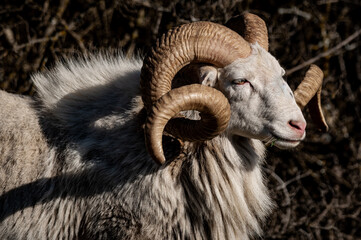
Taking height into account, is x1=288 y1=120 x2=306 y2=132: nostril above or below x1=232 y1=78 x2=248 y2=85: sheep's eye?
below

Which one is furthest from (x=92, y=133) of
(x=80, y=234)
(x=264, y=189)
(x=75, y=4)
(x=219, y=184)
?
(x=75, y=4)

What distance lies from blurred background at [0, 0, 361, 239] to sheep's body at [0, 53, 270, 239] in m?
2.84

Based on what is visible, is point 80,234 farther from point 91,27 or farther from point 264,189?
point 91,27

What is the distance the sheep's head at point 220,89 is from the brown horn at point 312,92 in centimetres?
40

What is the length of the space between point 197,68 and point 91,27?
3886mm

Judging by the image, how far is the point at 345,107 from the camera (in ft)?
23.4

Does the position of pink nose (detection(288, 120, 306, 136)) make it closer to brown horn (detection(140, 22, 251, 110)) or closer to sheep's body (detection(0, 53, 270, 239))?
sheep's body (detection(0, 53, 270, 239))

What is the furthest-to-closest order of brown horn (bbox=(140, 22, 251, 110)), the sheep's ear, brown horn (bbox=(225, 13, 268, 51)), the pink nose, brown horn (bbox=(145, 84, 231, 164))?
brown horn (bbox=(225, 13, 268, 51)) < the sheep's ear < the pink nose < brown horn (bbox=(140, 22, 251, 110)) < brown horn (bbox=(145, 84, 231, 164))

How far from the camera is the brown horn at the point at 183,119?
2.89 m

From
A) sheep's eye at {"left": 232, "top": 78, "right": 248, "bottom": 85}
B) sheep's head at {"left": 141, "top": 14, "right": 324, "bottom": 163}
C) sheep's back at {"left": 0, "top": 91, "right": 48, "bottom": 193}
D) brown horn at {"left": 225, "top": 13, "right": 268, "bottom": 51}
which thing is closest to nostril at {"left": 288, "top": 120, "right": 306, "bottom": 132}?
sheep's head at {"left": 141, "top": 14, "right": 324, "bottom": 163}

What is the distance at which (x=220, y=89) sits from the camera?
344 cm

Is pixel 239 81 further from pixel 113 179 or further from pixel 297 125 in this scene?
pixel 113 179

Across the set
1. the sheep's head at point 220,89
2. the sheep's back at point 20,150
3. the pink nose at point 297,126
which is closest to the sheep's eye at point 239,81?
the sheep's head at point 220,89

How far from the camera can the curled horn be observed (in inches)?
118
